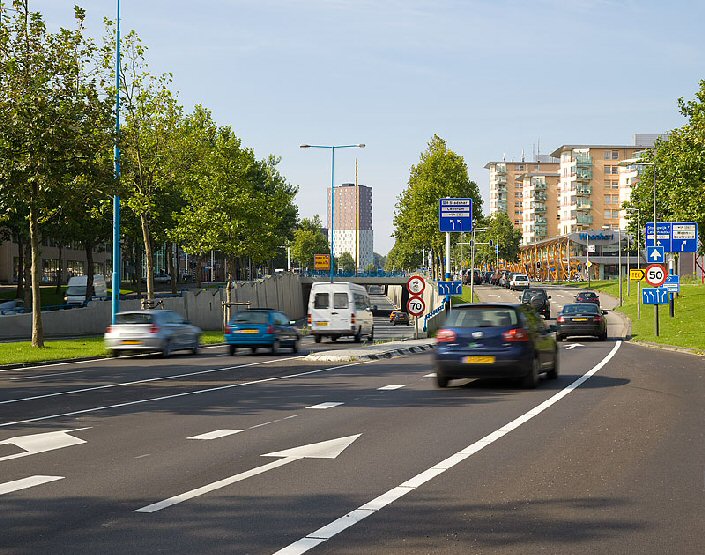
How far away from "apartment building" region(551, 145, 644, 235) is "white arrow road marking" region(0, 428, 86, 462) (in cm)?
15996

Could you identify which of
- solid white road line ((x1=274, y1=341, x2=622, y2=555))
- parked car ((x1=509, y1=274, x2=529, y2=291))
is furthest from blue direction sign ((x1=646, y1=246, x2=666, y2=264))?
parked car ((x1=509, y1=274, x2=529, y2=291))

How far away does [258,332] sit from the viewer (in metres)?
32.5

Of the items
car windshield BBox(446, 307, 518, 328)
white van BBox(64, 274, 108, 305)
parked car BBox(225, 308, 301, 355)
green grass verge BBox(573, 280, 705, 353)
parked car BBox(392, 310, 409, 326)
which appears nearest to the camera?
car windshield BBox(446, 307, 518, 328)

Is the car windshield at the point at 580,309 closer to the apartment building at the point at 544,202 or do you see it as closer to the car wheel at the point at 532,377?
the car wheel at the point at 532,377

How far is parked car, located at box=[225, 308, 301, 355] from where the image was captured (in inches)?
1276

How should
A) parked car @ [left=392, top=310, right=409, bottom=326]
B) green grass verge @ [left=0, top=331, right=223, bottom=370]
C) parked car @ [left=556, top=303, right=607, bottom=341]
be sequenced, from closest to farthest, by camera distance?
1. green grass verge @ [left=0, top=331, right=223, bottom=370]
2. parked car @ [left=556, top=303, right=607, bottom=341]
3. parked car @ [left=392, top=310, right=409, bottom=326]

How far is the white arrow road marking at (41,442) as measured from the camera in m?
10.9

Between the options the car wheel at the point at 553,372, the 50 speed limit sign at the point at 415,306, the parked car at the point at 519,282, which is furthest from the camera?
the parked car at the point at 519,282

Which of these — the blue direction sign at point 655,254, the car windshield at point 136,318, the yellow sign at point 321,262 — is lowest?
the car windshield at point 136,318

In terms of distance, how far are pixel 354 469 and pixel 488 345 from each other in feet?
28.8

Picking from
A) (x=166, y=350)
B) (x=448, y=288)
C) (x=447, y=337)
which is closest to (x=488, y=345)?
(x=447, y=337)

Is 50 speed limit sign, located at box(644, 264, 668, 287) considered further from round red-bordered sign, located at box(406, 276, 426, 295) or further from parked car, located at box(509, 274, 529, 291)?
parked car, located at box(509, 274, 529, 291)

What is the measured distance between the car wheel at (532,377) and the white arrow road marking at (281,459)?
7.07 metres

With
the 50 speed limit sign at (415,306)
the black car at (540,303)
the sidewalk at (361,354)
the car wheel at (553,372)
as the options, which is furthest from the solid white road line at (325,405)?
the black car at (540,303)
